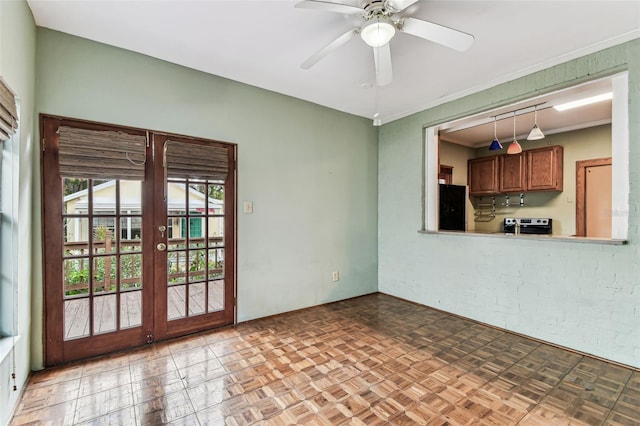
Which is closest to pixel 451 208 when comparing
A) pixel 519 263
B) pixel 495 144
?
pixel 495 144

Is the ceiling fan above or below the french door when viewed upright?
above

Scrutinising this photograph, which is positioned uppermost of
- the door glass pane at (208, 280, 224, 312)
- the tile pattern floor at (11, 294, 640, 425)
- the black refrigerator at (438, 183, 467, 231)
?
the black refrigerator at (438, 183, 467, 231)

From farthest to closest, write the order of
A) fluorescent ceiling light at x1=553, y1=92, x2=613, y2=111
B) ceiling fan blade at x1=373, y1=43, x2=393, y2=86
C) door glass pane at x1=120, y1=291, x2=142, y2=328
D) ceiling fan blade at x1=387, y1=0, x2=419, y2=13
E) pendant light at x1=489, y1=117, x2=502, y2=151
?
1. pendant light at x1=489, y1=117, x2=502, y2=151
2. fluorescent ceiling light at x1=553, y1=92, x2=613, y2=111
3. door glass pane at x1=120, y1=291, x2=142, y2=328
4. ceiling fan blade at x1=373, y1=43, x2=393, y2=86
5. ceiling fan blade at x1=387, y1=0, x2=419, y2=13

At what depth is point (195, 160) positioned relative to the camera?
2.89 m

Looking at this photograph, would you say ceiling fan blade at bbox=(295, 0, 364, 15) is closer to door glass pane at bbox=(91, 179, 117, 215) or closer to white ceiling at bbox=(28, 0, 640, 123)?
white ceiling at bbox=(28, 0, 640, 123)

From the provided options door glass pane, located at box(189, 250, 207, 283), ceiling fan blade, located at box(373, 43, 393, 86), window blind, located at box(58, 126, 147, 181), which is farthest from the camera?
door glass pane, located at box(189, 250, 207, 283)


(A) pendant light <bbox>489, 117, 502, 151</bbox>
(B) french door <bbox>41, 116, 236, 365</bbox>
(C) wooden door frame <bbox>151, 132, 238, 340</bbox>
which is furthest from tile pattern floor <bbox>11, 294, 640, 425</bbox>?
(A) pendant light <bbox>489, 117, 502, 151</bbox>

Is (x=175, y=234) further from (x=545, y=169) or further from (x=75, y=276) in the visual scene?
(x=545, y=169)

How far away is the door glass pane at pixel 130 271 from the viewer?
2.59 m

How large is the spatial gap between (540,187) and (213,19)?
17.3ft

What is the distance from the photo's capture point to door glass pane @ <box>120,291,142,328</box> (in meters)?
2.59

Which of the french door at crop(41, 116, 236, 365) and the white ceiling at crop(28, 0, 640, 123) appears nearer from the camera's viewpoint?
the white ceiling at crop(28, 0, 640, 123)

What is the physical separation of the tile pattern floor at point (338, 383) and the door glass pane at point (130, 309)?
26 cm

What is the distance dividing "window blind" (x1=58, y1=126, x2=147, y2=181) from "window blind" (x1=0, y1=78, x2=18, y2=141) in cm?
53
